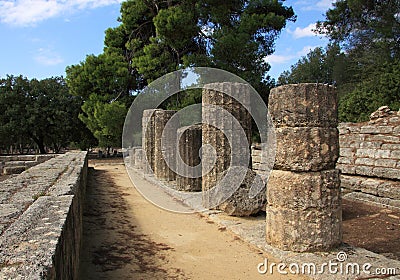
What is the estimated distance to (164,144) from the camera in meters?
12.4

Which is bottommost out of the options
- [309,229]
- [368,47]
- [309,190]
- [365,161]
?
[309,229]

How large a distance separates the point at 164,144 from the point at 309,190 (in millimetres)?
8042

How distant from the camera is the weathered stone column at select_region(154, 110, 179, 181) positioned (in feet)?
39.6

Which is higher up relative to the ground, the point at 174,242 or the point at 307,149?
the point at 307,149

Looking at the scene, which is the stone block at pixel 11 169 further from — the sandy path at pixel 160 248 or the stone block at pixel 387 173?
the stone block at pixel 387 173

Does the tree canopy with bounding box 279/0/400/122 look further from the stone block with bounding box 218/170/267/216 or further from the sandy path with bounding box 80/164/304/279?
the sandy path with bounding box 80/164/304/279

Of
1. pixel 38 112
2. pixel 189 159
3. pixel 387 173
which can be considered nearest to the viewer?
pixel 387 173

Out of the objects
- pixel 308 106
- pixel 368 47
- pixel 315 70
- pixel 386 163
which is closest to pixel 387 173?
pixel 386 163

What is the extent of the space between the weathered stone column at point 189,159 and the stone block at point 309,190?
486 centimetres

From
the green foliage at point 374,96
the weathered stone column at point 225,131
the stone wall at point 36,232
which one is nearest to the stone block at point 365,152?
the weathered stone column at point 225,131

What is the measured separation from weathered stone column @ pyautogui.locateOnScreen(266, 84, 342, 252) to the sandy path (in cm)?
59

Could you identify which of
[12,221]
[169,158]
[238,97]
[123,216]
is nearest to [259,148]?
[169,158]

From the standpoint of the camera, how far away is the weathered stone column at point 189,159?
31.7 feet

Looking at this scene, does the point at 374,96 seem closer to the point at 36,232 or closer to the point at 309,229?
the point at 309,229
